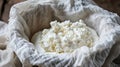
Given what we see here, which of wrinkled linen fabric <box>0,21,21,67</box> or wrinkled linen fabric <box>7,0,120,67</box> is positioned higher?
wrinkled linen fabric <box>7,0,120,67</box>

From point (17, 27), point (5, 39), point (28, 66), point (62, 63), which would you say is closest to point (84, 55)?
point (62, 63)

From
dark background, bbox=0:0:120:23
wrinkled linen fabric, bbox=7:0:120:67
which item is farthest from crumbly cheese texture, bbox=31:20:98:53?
dark background, bbox=0:0:120:23

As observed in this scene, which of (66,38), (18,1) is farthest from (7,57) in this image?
(18,1)

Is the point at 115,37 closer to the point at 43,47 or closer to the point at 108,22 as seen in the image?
the point at 108,22

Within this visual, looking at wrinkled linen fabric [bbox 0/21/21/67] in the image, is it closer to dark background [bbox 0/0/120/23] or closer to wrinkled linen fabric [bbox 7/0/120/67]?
wrinkled linen fabric [bbox 7/0/120/67]

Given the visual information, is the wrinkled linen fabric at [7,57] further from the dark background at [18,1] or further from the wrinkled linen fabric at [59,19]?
the dark background at [18,1]

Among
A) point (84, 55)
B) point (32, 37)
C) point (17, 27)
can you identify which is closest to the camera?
point (84, 55)
